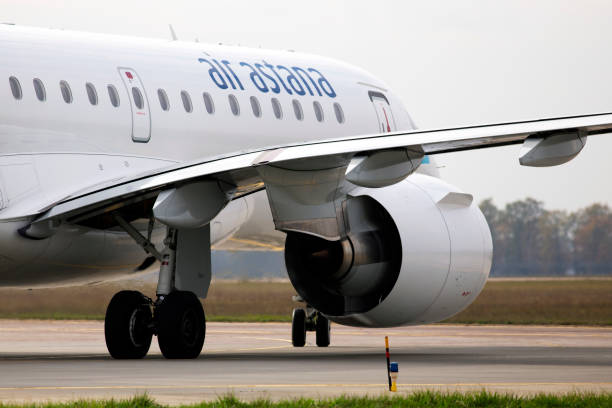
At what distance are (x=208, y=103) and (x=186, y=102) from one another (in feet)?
1.68

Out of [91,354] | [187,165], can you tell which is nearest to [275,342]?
[91,354]

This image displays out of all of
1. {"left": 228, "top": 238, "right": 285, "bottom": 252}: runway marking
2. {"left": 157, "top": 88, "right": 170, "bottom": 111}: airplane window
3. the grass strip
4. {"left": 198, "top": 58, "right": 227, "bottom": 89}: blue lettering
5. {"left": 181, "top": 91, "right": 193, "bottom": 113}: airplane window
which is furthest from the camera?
{"left": 228, "top": 238, "right": 285, "bottom": 252}: runway marking

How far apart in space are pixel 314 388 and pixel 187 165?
419 centimetres

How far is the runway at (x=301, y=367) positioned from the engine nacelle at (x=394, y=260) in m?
0.75

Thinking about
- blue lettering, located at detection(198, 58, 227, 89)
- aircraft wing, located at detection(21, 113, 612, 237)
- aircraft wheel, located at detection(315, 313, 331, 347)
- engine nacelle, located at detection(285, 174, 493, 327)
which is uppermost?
blue lettering, located at detection(198, 58, 227, 89)

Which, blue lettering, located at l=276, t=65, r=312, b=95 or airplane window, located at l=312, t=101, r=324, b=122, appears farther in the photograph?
airplane window, located at l=312, t=101, r=324, b=122

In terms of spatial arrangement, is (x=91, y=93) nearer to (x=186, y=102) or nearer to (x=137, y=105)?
(x=137, y=105)

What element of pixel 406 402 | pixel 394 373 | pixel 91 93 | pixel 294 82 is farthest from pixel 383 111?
pixel 406 402

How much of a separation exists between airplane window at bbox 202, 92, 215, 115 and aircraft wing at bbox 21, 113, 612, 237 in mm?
2741

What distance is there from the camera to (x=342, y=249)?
17797 millimetres

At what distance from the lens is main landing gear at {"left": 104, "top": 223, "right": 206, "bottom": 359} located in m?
17.5

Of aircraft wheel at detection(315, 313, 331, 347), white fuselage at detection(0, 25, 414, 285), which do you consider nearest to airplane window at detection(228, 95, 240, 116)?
white fuselage at detection(0, 25, 414, 285)

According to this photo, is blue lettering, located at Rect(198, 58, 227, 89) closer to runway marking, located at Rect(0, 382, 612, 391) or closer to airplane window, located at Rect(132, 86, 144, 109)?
airplane window, located at Rect(132, 86, 144, 109)

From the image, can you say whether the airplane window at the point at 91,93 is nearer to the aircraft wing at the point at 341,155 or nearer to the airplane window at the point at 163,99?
the airplane window at the point at 163,99
